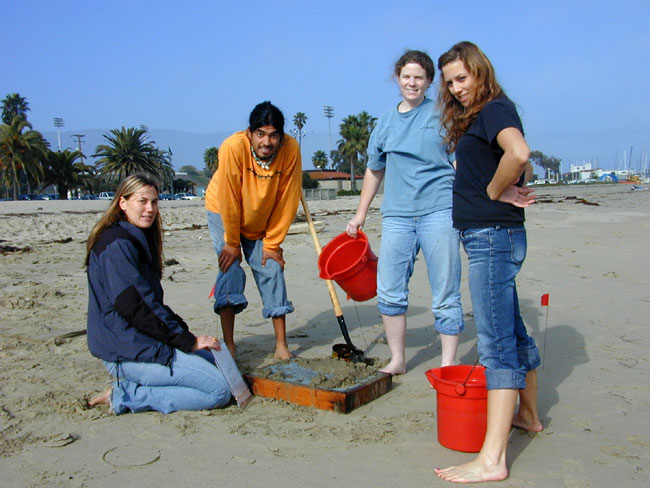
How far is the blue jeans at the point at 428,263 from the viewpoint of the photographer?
3.41m

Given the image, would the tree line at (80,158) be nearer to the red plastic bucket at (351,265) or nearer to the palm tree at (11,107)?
the palm tree at (11,107)

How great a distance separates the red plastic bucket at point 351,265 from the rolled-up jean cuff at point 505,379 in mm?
1586

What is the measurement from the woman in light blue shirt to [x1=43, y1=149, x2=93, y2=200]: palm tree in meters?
55.2

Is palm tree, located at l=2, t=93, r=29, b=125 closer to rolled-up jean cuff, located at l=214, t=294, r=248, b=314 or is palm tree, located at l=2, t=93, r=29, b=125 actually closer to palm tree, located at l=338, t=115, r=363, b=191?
palm tree, located at l=338, t=115, r=363, b=191

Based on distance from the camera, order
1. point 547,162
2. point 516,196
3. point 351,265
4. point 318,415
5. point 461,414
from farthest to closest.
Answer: point 547,162
point 351,265
point 318,415
point 461,414
point 516,196

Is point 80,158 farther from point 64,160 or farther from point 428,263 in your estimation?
point 428,263

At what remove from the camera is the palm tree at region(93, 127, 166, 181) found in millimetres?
60188

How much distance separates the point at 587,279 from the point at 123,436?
558 cm

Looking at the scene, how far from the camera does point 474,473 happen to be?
2.26 metres

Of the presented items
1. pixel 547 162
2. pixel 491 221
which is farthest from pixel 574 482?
pixel 547 162

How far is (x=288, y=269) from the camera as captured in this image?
7.99m

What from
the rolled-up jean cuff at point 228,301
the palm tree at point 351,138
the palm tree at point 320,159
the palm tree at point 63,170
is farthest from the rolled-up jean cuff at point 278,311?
the palm tree at point 320,159

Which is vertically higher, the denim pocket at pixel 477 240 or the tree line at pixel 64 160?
the tree line at pixel 64 160

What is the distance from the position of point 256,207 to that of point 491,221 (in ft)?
6.21
